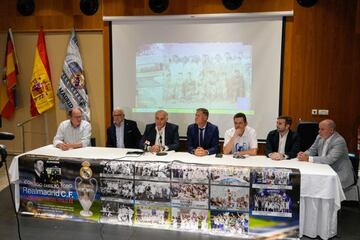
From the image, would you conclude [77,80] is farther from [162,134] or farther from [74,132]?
[162,134]

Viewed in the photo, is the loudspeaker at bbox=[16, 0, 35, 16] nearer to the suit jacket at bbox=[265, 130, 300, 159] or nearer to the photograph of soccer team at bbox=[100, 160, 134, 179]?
the photograph of soccer team at bbox=[100, 160, 134, 179]

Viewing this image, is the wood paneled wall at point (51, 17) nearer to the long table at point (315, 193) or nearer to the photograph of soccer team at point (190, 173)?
the long table at point (315, 193)

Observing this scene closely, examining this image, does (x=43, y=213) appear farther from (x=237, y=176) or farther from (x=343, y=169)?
(x=343, y=169)

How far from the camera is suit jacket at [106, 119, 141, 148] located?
4785 millimetres

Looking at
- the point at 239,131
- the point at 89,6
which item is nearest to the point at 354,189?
the point at 239,131

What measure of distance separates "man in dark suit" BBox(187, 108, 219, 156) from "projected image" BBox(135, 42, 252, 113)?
891mm

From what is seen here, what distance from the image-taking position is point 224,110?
5137 millimetres

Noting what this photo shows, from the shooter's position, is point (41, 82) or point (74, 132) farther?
point (41, 82)

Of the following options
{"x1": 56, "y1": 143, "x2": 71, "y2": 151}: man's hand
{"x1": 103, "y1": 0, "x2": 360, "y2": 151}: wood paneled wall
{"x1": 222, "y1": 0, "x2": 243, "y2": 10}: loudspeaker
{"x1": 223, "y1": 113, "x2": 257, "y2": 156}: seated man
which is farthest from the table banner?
{"x1": 222, "y1": 0, "x2": 243, "y2": 10}: loudspeaker

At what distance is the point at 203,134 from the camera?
4320 mm

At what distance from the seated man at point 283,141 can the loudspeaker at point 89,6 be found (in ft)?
10.6

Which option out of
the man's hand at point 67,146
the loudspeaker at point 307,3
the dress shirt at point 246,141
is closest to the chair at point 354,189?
the dress shirt at point 246,141

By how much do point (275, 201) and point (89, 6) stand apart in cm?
397

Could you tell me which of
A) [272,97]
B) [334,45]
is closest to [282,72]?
[272,97]
